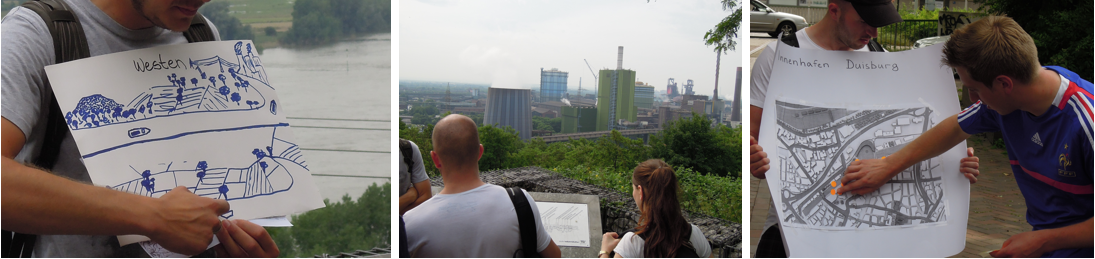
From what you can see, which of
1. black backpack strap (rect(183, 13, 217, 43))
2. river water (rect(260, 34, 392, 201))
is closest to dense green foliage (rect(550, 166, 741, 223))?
black backpack strap (rect(183, 13, 217, 43))

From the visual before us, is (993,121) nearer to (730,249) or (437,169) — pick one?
(730,249)

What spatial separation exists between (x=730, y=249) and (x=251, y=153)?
1577mm

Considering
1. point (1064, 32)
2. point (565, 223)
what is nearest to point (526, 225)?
point (565, 223)

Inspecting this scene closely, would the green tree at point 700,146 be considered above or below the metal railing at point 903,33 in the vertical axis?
Result: below

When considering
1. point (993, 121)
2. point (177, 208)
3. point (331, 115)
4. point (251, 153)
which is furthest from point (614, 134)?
point (331, 115)

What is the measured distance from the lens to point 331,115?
4.48m

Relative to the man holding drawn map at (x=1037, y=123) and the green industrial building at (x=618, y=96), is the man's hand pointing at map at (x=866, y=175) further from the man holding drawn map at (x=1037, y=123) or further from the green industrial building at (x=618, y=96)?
the green industrial building at (x=618, y=96)

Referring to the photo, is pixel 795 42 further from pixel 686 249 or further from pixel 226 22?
pixel 226 22

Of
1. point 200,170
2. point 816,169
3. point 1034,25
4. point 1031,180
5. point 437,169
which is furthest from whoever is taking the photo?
point 1034,25

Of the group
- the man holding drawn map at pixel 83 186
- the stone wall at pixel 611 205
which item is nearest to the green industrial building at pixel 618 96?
the stone wall at pixel 611 205

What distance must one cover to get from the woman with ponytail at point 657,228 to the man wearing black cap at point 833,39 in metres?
0.25

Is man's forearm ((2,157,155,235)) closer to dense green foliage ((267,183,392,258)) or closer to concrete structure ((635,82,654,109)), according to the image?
concrete structure ((635,82,654,109))

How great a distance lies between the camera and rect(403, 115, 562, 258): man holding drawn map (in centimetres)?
145

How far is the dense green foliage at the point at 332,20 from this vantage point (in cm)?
275
